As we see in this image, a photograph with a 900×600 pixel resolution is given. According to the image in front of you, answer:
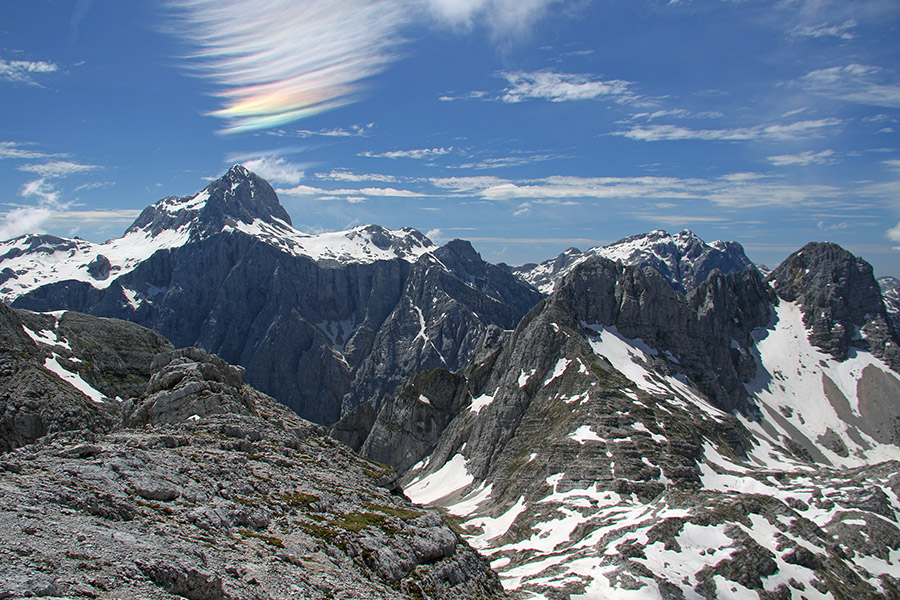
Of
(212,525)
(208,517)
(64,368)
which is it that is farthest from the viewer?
(64,368)

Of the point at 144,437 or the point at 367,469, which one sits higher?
the point at 144,437

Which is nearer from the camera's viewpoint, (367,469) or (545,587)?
(367,469)

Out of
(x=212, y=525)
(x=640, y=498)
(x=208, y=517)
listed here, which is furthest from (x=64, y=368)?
(x=640, y=498)

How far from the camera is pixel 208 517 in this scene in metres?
30.0

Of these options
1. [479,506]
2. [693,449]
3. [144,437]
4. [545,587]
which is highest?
[144,437]

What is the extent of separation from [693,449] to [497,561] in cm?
6048

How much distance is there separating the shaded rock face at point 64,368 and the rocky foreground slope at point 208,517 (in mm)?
22632

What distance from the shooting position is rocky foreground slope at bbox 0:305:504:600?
21344 millimetres

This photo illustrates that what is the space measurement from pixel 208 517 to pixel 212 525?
745 mm

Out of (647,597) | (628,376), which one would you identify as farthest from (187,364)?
(628,376)

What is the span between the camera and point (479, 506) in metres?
148

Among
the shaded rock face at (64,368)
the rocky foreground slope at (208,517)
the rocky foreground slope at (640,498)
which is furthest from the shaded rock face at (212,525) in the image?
the shaded rock face at (64,368)

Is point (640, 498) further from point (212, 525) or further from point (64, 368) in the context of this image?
point (64, 368)

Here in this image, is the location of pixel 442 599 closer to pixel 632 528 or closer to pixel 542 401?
pixel 632 528
